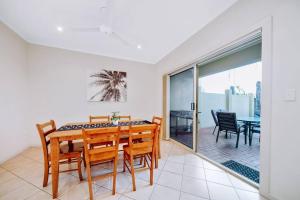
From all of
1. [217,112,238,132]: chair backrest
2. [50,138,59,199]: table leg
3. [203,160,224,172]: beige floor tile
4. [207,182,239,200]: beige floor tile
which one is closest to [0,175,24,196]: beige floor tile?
[50,138,59,199]: table leg

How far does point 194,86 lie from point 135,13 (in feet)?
5.85

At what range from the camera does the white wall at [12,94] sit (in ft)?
7.20

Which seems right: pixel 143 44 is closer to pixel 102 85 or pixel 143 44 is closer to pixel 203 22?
pixel 203 22

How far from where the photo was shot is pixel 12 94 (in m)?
2.40

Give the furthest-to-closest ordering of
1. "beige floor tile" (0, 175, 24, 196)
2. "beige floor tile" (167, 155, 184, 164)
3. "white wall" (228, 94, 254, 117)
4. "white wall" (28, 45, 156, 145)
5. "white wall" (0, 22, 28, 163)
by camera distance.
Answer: "white wall" (228, 94, 254, 117) < "white wall" (28, 45, 156, 145) < "beige floor tile" (167, 155, 184, 164) < "white wall" (0, 22, 28, 163) < "beige floor tile" (0, 175, 24, 196)

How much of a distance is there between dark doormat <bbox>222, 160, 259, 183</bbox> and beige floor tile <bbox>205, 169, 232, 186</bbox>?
0.30 metres

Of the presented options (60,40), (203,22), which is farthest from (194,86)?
(60,40)

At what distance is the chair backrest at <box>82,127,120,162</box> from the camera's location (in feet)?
4.39

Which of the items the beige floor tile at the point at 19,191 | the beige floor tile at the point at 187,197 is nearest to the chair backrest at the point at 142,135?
the beige floor tile at the point at 187,197

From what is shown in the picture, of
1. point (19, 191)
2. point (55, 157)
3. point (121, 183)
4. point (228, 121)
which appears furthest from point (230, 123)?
point (19, 191)

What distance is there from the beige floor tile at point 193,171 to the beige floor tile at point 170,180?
18 centimetres

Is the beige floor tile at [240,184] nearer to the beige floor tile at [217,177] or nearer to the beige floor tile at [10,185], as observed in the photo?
the beige floor tile at [217,177]

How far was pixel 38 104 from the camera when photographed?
9.56 ft

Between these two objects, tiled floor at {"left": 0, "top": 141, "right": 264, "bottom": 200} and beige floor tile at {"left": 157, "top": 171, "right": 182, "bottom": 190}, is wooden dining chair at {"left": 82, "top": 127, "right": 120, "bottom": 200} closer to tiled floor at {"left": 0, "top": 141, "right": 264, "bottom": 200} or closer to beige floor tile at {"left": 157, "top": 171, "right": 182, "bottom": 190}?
tiled floor at {"left": 0, "top": 141, "right": 264, "bottom": 200}
